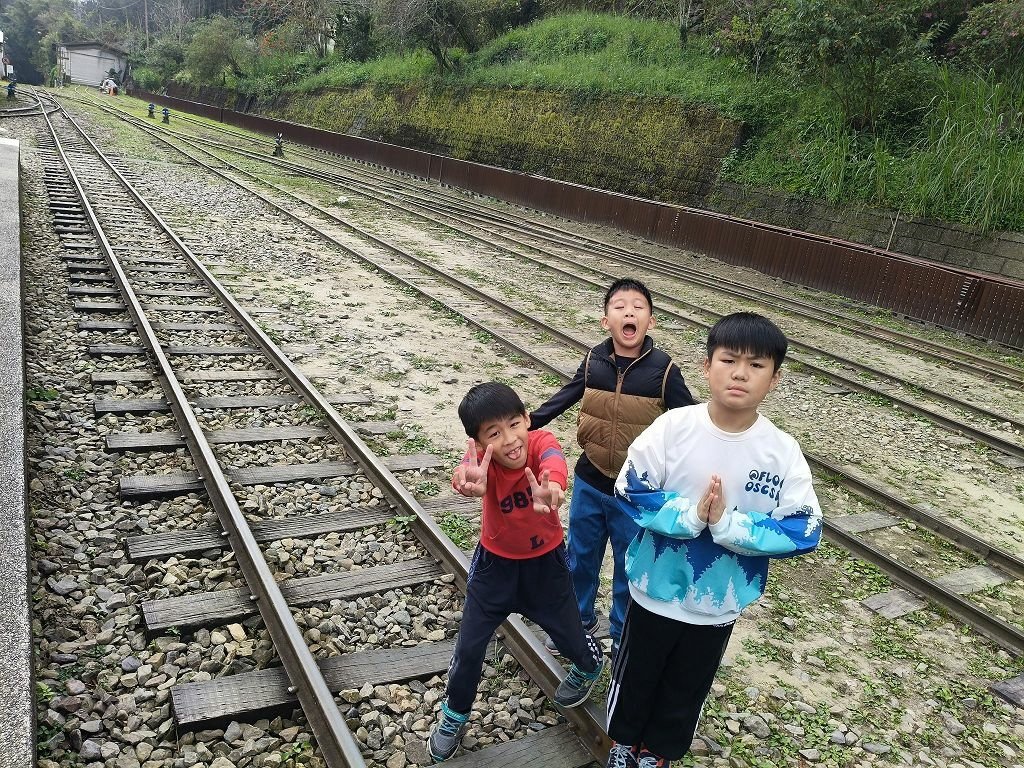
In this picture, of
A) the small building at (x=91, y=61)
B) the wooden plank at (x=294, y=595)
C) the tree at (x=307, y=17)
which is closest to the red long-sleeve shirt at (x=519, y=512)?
the wooden plank at (x=294, y=595)

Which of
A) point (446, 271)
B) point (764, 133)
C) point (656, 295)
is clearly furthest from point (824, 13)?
point (446, 271)

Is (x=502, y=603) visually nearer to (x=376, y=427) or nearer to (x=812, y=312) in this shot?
(x=376, y=427)

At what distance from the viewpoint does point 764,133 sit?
20234 millimetres

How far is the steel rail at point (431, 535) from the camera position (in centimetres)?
312

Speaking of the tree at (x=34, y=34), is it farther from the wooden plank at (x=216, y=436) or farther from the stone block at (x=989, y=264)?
the wooden plank at (x=216, y=436)

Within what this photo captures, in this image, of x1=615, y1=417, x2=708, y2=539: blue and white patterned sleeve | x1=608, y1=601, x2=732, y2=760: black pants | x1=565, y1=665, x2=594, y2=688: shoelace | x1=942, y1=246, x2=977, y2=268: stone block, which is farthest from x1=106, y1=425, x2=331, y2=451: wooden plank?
x1=942, y1=246, x2=977, y2=268: stone block

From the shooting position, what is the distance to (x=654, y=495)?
230 centimetres

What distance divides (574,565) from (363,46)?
164 ft

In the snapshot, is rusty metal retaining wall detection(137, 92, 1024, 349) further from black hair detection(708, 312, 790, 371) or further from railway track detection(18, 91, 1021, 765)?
black hair detection(708, 312, 790, 371)

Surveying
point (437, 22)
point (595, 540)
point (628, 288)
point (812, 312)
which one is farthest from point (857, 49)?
point (437, 22)

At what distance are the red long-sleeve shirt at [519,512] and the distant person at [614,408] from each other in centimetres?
44

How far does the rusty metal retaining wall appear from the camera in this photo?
1252 centimetres

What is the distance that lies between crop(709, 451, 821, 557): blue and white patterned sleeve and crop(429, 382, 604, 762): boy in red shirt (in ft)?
1.86

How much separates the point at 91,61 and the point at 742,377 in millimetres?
101004
